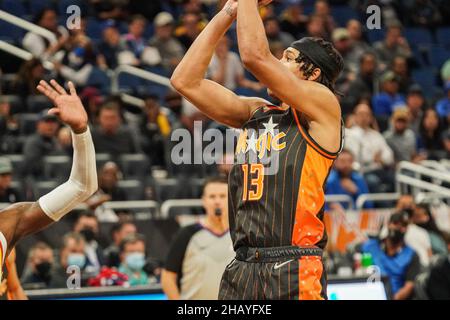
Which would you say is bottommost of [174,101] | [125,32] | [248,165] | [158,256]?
[158,256]

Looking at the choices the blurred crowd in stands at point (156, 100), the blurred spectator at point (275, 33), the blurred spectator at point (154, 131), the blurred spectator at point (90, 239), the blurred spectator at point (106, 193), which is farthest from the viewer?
the blurred spectator at point (275, 33)

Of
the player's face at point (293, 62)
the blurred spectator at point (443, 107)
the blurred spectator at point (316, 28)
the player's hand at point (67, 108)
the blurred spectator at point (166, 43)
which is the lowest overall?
the player's hand at point (67, 108)

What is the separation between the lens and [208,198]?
8094 millimetres

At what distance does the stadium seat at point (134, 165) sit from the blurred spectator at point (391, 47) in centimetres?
580

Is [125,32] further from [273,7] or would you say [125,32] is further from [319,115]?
[319,115]

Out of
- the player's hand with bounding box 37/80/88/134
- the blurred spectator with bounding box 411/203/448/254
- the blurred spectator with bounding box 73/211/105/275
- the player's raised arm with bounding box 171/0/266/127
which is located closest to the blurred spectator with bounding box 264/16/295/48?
the blurred spectator with bounding box 411/203/448/254

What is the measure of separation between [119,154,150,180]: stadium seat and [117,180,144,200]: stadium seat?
1.10 ft

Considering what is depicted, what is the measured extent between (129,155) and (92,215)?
243cm

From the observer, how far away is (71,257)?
10164 millimetres

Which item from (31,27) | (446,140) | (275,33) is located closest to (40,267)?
(31,27)

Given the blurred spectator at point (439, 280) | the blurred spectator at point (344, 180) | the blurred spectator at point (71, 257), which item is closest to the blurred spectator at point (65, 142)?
the blurred spectator at point (71, 257)

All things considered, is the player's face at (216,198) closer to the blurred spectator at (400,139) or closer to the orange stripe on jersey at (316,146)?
the orange stripe on jersey at (316,146)

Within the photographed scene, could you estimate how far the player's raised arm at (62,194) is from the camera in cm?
512
